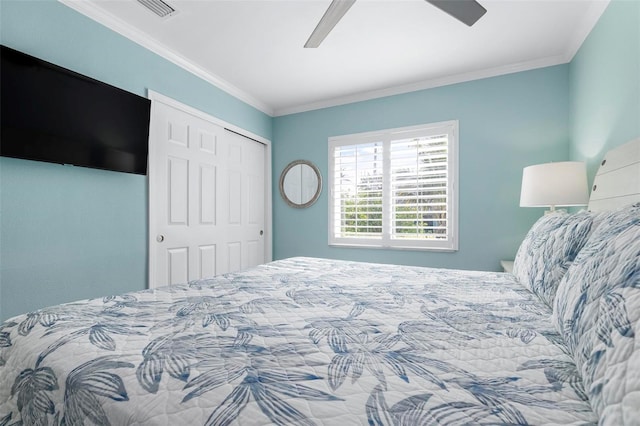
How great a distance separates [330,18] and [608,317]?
5.85 feet

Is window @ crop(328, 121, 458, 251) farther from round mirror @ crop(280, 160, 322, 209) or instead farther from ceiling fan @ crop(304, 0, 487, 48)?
ceiling fan @ crop(304, 0, 487, 48)

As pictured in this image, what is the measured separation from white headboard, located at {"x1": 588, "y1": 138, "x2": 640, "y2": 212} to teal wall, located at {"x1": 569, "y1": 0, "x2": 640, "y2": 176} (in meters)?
0.16

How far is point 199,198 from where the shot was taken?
304 cm

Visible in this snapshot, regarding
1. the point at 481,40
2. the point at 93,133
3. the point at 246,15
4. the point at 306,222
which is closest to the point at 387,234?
the point at 306,222

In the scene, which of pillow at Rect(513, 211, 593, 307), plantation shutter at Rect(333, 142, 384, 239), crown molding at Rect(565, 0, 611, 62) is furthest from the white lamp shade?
plantation shutter at Rect(333, 142, 384, 239)

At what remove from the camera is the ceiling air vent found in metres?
2.06

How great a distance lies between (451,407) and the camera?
1.86ft

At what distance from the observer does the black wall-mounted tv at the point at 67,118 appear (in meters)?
1.68

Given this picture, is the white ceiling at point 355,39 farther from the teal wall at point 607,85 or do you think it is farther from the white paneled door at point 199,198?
the white paneled door at point 199,198

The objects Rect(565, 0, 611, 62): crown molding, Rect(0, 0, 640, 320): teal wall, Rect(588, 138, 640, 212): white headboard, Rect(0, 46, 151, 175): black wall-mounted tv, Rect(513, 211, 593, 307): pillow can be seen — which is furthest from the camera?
Rect(565, 0, 611, 62): crown molding

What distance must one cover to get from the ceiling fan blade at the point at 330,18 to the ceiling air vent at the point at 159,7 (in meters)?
1.05

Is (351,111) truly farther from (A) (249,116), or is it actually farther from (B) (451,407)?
(B) (451,407)

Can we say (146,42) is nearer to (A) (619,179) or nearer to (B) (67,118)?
(B) (67,118)

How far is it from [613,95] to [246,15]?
2.52m
